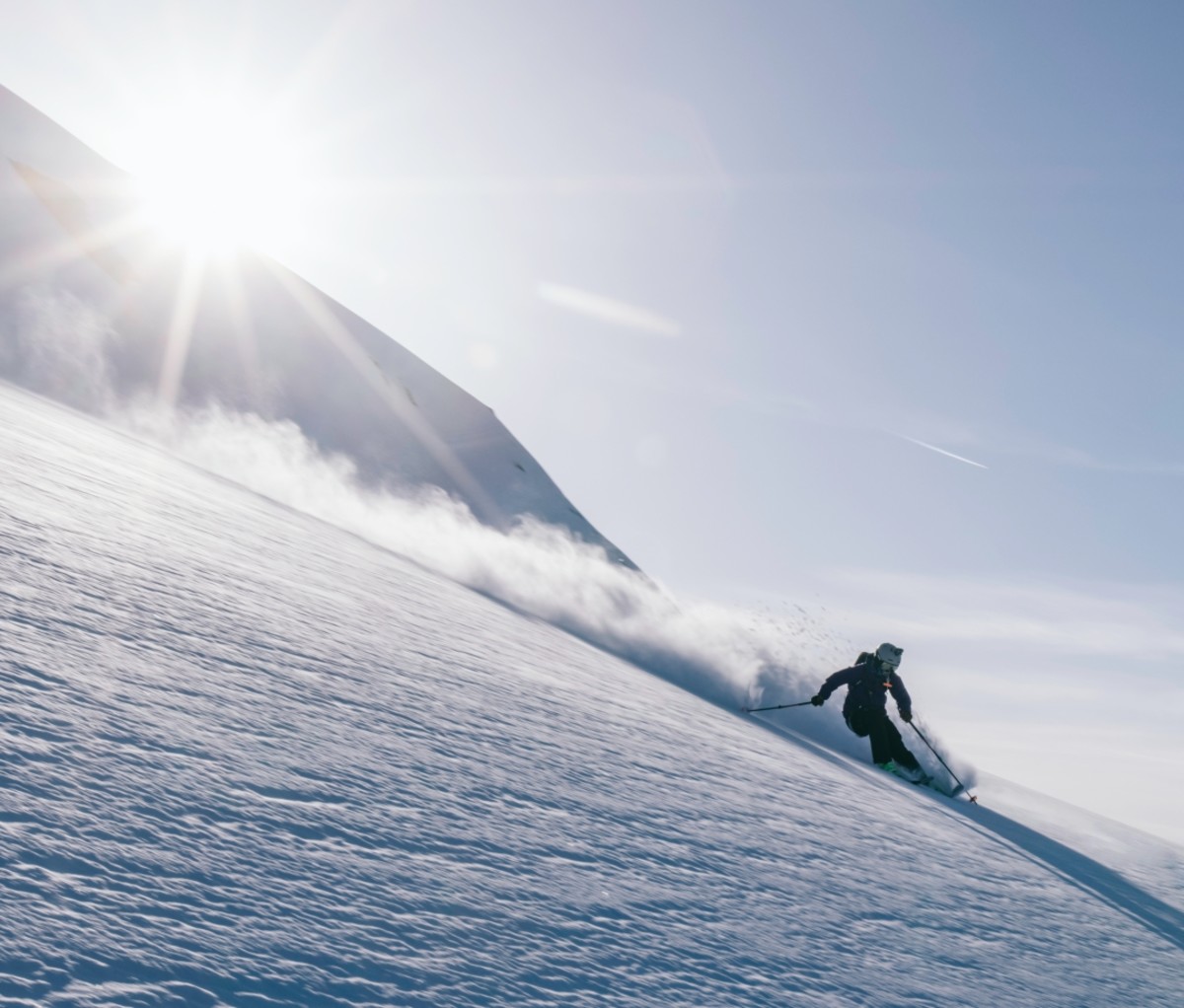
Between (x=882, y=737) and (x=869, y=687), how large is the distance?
560 millimetres

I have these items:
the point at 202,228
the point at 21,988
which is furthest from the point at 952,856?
the point at 202,228

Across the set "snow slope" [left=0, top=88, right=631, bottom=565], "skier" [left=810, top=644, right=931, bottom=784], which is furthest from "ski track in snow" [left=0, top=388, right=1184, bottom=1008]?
"snow slope" [left=0, top=88, right=631, bottom=565]

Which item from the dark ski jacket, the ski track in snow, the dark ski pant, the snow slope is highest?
the snow slope

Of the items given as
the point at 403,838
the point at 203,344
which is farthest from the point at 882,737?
the point at 203,344

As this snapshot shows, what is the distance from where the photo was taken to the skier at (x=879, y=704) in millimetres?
9891

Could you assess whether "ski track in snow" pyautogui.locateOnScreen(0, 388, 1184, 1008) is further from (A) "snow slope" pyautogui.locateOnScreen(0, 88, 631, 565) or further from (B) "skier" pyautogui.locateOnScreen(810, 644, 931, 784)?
(A) "snow slope" pyautogui.locateOnScreen(0, 88, 631, 565)

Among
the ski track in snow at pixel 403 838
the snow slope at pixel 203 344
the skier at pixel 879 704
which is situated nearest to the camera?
the ski track in snow at pixel 403 838

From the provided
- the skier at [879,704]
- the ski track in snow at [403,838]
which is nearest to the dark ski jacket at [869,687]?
the skier at [879,704]

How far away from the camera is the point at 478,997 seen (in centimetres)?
200

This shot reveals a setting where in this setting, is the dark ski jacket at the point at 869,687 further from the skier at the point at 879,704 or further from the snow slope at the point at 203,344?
the snow slope at the point at 203,344

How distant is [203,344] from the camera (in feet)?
61.2

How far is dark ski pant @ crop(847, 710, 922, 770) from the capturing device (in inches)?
389

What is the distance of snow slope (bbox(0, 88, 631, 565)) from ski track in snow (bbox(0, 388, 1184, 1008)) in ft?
35.8

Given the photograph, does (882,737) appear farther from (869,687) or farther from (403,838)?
(403,838)
